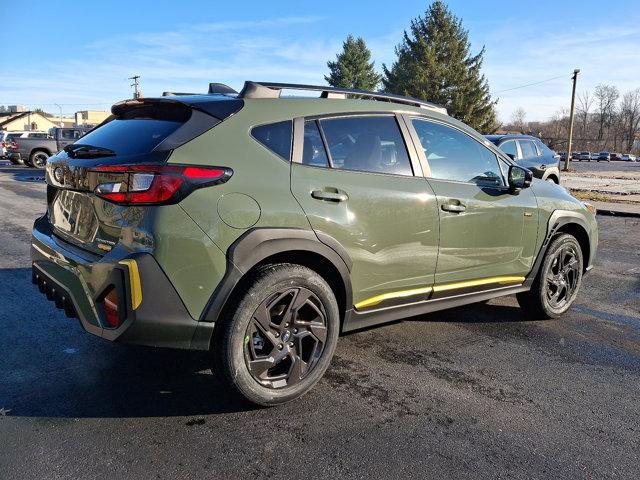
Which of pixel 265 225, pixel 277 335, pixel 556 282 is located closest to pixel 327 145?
pixel 265 225

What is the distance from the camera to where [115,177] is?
2670 millimetres

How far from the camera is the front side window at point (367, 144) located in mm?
3273

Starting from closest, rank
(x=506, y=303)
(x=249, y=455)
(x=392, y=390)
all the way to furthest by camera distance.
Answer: (x=249, y=455) < (x=392, y=390) < (x=506, y=303)

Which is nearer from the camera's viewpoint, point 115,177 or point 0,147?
point 115,177

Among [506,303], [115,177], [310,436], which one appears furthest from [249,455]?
[506,303]

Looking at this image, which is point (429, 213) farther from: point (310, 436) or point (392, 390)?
point (310, 436)

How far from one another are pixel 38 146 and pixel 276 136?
2600 cm

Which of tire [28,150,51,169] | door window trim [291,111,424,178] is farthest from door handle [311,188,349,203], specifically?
tire [28,150,51,169]

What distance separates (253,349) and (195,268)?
1.91ft

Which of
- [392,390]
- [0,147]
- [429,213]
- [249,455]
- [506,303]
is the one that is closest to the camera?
[249,455]

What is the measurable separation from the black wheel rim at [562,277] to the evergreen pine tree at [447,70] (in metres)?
38.6

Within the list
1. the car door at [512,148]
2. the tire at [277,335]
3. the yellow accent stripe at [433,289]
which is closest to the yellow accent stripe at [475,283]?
the yellow accent stripe at [433,289]

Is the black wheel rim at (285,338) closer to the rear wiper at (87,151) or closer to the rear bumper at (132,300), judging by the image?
the rear bumper at (132,300)

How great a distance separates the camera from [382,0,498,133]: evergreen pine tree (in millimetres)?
41844
